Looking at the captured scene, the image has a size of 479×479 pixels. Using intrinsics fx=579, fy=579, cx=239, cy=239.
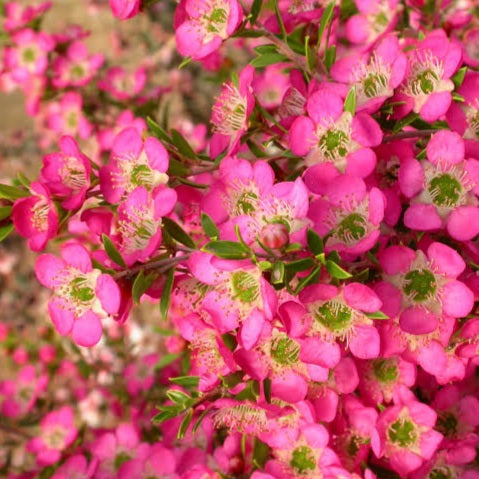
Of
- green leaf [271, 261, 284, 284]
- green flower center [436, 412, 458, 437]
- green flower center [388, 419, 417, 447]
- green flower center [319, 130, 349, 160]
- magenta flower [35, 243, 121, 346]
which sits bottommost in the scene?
green flower center [436, 412, 458, 437]

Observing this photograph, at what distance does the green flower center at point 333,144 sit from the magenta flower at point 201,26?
29 centimetres

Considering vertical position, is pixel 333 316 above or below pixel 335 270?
below

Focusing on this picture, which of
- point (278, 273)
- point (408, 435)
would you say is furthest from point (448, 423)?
point (278, 273)

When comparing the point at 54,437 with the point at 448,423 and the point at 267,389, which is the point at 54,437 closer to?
the point at 267,389

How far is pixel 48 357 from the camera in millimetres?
2289

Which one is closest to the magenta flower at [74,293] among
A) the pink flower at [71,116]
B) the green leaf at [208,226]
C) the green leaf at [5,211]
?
the green leaf at [5,211]

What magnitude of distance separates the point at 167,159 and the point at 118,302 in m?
0.29

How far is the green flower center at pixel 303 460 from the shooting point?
118 cm

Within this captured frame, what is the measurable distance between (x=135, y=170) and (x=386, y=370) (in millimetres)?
631

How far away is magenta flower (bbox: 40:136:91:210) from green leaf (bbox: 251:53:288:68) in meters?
0.41

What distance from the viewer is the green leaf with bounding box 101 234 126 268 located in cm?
95

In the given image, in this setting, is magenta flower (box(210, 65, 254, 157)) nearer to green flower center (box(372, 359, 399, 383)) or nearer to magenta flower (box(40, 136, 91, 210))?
magenta flower (box(40, 136, 91, 210))

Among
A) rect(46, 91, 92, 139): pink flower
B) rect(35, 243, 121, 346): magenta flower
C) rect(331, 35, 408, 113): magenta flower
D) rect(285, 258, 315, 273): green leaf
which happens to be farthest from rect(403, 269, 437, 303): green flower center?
rect(46, 91, 92, 139): pink flower

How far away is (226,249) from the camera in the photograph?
845 millimetres
